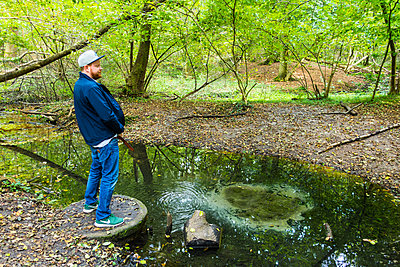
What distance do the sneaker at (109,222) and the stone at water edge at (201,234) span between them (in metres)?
1.03

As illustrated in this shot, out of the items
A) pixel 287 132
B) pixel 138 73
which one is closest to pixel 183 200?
pixel 287 132

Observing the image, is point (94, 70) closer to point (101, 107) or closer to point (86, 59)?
point (86, 59)

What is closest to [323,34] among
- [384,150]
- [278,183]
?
[384,150]

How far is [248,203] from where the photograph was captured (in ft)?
16.3

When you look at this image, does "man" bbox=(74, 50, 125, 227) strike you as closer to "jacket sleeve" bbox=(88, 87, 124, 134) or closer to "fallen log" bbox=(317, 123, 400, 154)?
"jacket sleeve" bbox=(88, 87, 124, 134)

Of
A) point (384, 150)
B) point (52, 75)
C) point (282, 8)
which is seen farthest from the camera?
point (52, 75)

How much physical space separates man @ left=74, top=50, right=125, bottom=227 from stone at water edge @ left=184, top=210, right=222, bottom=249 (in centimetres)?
108

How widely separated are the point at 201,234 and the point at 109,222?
133cm

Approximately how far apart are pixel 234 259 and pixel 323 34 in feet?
33.0

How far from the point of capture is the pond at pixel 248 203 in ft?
11.7

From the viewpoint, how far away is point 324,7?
29.9ft

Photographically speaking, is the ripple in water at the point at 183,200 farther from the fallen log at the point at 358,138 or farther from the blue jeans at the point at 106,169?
the fallen log at the point at 358,138

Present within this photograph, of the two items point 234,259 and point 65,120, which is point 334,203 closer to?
point 234,259

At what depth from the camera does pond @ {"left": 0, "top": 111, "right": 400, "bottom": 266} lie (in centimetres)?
357
